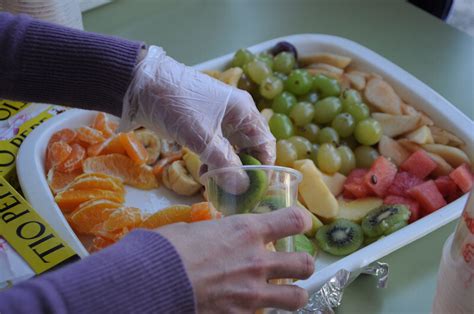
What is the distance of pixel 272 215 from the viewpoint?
0.72 metres

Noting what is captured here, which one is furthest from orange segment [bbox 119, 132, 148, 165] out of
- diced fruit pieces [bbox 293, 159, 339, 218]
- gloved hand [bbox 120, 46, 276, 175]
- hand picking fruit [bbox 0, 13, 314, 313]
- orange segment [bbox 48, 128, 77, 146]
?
diced fruit pieces [bbox 293, 159, 339, 218]

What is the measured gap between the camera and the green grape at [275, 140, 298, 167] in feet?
4.26

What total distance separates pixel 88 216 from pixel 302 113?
55cm

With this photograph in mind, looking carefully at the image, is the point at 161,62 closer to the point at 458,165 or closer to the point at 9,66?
the point at 9,66

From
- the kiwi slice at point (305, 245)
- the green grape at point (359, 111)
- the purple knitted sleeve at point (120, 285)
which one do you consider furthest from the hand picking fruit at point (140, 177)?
the green grape at point (359, 111)

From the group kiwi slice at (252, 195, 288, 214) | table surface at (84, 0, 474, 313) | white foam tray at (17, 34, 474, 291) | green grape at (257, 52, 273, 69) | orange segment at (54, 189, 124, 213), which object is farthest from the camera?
table surface at (84, 0, 474, 313)

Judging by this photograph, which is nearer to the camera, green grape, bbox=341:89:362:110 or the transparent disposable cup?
the transparent disposable cup

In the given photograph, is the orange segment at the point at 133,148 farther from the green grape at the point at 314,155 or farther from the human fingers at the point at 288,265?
the human fingers at the point at 288,265

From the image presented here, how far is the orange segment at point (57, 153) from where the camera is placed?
1.28 m

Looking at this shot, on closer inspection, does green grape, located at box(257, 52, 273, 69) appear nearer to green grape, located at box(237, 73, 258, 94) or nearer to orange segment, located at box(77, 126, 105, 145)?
Result: green grape, located at box(237, 73, 258, 94)

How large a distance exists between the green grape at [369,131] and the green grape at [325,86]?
4.8 inches

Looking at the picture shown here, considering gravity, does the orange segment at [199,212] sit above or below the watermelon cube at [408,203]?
below

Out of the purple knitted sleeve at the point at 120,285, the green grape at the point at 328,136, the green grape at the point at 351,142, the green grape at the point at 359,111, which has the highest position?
the purple knitted sleeve at the point at 120,285

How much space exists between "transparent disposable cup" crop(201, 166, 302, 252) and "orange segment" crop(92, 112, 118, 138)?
0.61 m
